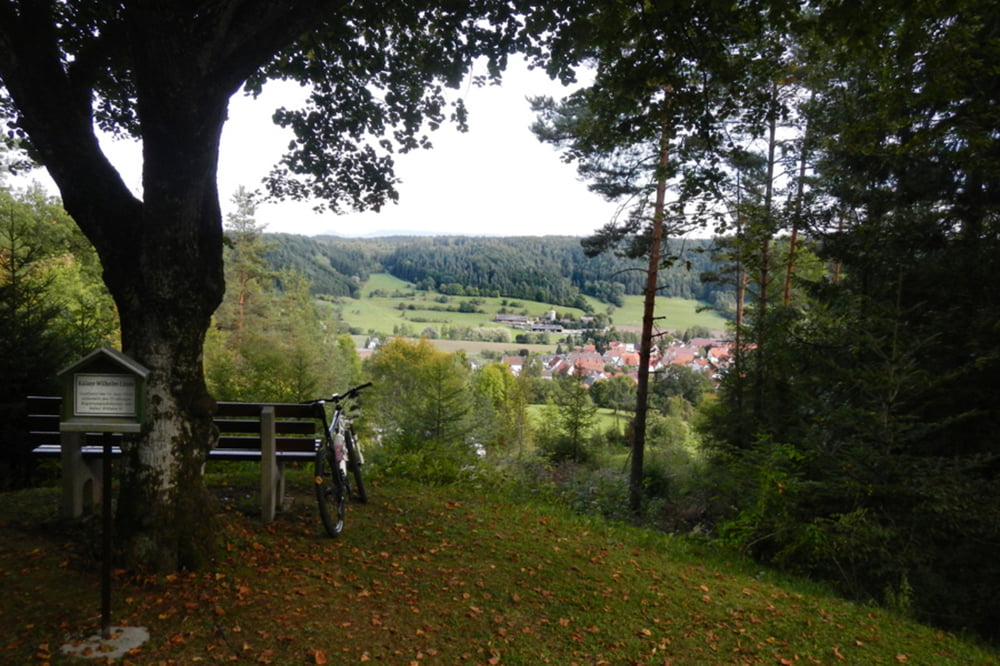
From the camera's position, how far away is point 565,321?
85500 mm

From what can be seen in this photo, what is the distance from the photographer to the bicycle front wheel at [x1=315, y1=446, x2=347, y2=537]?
15.0 feet

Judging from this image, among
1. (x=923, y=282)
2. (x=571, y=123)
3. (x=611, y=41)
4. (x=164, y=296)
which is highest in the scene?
(x=571, y=123)

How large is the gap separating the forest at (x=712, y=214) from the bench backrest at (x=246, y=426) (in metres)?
1.47

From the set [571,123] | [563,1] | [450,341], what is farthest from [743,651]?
[450,341]

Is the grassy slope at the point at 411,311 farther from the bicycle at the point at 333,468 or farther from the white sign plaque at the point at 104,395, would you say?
the white sign plaque at the point at 104,395

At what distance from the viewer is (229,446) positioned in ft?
Result: 18.7

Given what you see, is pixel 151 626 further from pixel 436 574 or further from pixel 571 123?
pixel 571 123

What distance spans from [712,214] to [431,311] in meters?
98.9

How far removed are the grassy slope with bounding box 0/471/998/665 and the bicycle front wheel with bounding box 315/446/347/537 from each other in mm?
149

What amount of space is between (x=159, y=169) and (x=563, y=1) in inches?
130

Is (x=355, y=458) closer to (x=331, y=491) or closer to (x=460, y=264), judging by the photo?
(x=331, y=491)

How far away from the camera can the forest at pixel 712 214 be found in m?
3.41

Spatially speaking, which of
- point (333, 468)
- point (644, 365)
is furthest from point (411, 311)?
point (333, 468)

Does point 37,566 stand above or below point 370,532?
above
